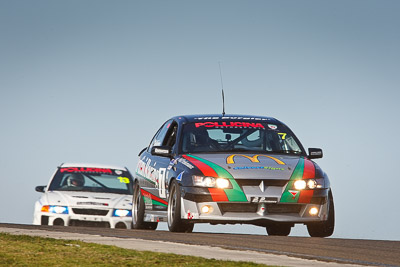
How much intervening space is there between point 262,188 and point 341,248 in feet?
7.05

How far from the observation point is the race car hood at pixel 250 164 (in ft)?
41.6

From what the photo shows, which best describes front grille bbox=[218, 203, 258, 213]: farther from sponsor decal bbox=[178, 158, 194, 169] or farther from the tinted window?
the tinted window

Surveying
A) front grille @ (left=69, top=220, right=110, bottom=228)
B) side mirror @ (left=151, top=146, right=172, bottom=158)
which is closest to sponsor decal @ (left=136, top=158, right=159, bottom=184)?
side mirror @ (left=151, top=146, right=172, bottom=158)

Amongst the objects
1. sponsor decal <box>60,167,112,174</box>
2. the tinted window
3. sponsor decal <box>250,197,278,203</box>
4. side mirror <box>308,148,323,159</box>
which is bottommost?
sponsor decal <box>250,197,278,203</box>

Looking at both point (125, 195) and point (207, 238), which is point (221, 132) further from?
point (125, 195)

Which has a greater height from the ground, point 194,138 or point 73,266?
point 194,138

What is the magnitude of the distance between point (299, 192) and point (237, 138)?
152cm

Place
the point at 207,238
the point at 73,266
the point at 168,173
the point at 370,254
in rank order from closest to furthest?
the point at 73,266 → the point at 370,254 → the point at 207,238 → the point at 168,173

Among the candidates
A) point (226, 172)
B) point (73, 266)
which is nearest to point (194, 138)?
point (226, 172)

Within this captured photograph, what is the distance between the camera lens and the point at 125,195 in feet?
58.4

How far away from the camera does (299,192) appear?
12.8 m

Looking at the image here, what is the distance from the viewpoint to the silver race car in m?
12.7

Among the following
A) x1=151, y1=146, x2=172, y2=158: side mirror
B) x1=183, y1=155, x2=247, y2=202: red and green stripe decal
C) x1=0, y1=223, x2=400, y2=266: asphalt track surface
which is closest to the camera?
x1=0, y1=223, x2=400, y2=266: asphalt track surface

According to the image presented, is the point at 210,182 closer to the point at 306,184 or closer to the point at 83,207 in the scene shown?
the point at 306,184
